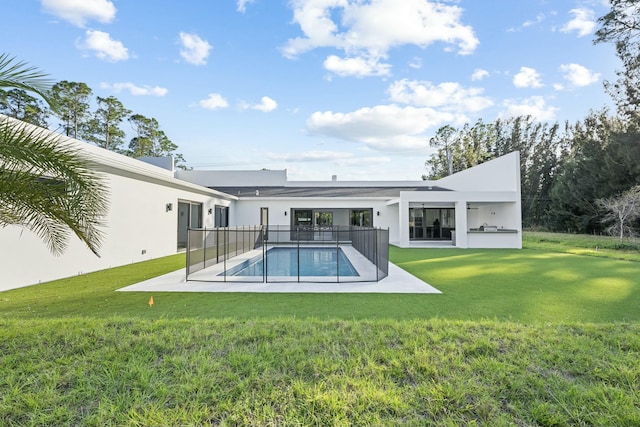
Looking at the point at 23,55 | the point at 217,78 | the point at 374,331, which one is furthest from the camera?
the point at 217,78

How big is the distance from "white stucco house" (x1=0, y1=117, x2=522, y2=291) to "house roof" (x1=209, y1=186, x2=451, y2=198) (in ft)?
0.25

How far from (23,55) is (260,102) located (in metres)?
16.3

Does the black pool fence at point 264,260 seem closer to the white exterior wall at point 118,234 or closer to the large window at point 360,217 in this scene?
the white exterior wall at point 118,234

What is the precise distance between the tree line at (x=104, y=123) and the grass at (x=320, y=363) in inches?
1227

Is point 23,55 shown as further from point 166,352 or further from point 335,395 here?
point 335,395

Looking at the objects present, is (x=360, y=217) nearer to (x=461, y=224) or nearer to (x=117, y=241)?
(x=461, y=224)

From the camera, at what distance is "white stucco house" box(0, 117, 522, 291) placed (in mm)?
8352

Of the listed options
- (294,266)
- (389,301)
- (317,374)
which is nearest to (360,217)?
(294,266)

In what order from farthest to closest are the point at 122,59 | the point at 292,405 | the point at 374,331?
the point at 122,59 → the point at 374,331 → the point at 292,405

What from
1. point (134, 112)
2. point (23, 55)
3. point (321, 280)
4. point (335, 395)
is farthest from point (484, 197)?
point (134, 112)

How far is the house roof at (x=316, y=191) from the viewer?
820 inches

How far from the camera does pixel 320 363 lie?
3174 mm

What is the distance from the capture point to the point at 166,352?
11.3 ft

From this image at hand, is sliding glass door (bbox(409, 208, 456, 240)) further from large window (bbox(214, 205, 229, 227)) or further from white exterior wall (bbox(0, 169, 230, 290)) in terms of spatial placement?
white exterior wall (bbox(0, 169, 230, 290))
